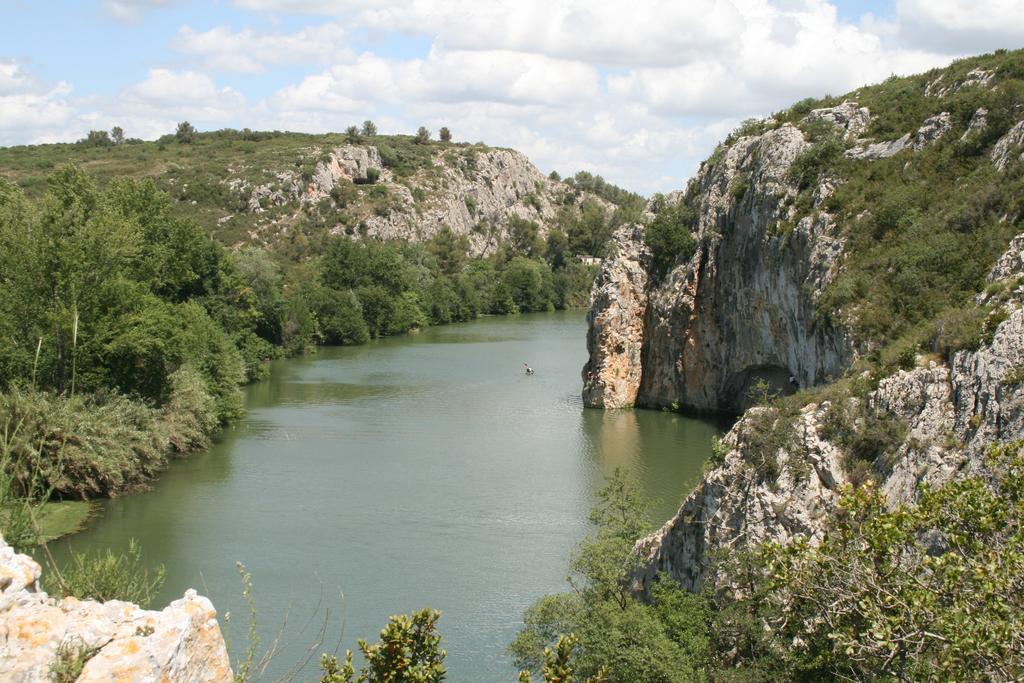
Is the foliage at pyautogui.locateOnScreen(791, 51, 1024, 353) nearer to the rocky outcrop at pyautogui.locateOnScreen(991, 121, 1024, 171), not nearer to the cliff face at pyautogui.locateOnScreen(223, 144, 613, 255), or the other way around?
the rocky outcrop at pyautogui.locateOnScreen(991, 121, 1024, 171)

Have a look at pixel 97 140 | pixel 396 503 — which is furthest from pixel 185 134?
pixel 396 503

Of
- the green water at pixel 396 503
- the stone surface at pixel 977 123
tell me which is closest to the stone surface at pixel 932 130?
the stone surface at pixel 977 123

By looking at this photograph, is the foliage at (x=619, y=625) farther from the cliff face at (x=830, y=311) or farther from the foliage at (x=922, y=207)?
the foliage at (x=922, y=207)

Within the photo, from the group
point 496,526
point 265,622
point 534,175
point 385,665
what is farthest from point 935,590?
point 534,175

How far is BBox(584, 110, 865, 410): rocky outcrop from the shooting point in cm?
3319

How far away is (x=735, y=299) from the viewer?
130 feet

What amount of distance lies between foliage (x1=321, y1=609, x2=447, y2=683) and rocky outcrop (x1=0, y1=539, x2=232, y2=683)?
2420 mm

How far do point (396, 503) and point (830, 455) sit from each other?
14442mm

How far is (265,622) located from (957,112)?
2475 centimetres

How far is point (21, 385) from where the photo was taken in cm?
3011

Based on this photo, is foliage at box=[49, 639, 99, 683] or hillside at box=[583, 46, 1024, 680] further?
hillside at box=[583, 46, 1024, 680]

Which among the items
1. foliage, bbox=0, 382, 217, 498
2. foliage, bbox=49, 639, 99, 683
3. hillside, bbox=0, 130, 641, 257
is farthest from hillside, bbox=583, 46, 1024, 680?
hillside, bbox=0, 130, 641, 257

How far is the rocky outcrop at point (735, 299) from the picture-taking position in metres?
33.2

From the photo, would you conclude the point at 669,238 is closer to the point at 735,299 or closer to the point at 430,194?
the point at 735,299
